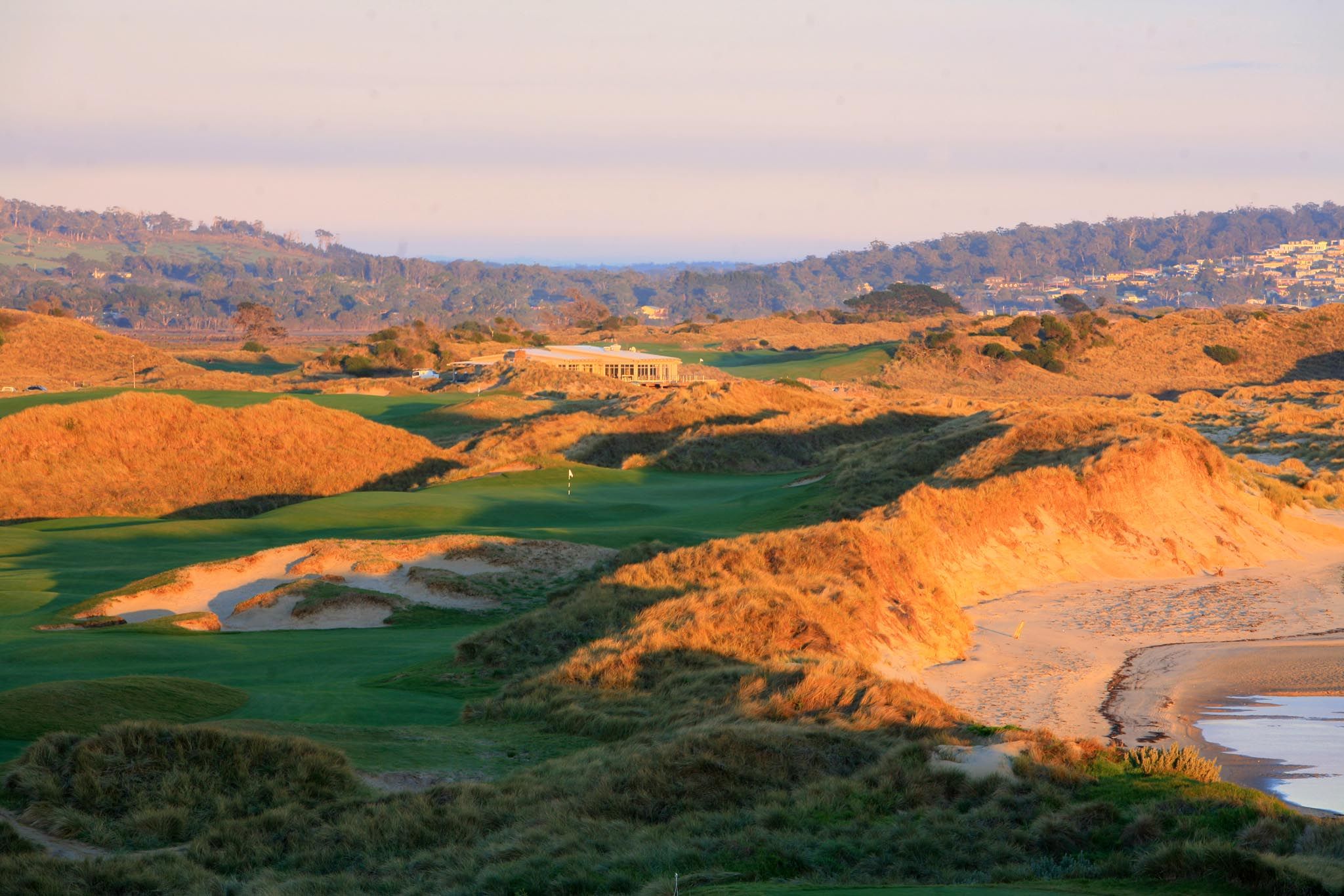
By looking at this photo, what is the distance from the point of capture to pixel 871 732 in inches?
499

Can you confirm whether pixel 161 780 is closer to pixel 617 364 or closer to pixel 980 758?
pixel 980 758

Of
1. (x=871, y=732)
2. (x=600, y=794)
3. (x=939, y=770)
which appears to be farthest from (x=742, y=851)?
(x=871, y=732)

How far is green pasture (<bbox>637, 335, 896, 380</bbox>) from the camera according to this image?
96312mm

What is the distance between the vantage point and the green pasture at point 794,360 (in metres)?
96.3

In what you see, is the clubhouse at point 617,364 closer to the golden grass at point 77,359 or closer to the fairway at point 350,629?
the golden grass at point 77,359

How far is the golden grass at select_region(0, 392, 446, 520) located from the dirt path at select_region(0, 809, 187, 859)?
32446mm

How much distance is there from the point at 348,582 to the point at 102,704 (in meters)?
10.5

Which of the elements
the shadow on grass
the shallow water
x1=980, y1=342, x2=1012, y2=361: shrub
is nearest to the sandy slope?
the shallow water

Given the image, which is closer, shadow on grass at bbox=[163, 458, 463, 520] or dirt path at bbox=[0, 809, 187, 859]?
dirt path at bbox=[0, 809, 187, 859]

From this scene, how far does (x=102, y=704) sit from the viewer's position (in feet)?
41.2

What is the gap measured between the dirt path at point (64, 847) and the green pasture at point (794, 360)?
80.3 m

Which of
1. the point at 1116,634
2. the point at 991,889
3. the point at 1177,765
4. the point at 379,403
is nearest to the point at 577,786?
the point at 991,889

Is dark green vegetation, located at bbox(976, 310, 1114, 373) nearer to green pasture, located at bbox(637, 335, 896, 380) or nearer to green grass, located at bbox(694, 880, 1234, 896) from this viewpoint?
green pasture, located at bbox(637, 335, 896, 380)

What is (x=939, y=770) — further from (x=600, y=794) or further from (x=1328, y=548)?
(x=1328, y=548)
